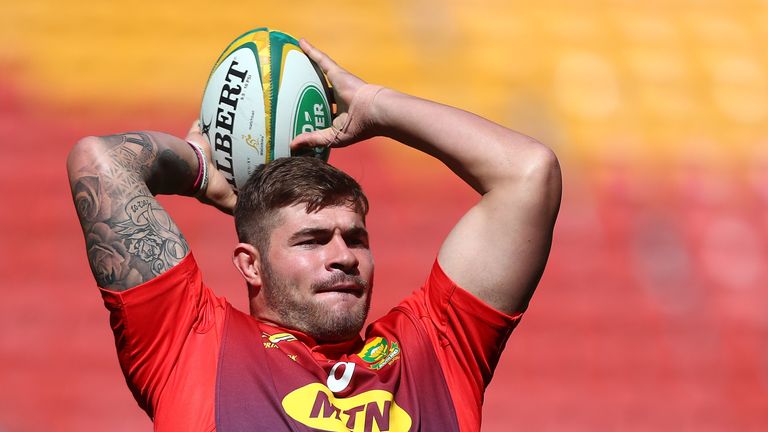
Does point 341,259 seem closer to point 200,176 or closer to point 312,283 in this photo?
point 312,283

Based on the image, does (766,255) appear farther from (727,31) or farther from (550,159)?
(550,159)

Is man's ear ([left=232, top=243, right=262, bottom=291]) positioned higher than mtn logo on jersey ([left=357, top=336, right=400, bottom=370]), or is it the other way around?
man's ear ([left=232, top=243, right=262, bottom=291])

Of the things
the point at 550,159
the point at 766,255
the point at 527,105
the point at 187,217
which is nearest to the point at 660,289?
the point at 766,255

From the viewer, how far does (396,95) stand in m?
1.93

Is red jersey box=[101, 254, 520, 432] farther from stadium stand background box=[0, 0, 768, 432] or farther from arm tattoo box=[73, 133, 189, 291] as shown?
stadium stand background box=[0, 0, 768, 432]

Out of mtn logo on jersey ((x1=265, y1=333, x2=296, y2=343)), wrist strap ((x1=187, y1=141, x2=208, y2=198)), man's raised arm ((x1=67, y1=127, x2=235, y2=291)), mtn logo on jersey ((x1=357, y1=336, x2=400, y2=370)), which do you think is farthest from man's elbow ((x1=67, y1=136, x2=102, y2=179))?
mtn logo on jersey ((x1=357, y1=336, x2=400, y2=370))

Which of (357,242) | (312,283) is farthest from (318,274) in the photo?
(357,242)

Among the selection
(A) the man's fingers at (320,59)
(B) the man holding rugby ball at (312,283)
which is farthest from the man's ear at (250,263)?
(A) the man's fingers at (320,59)

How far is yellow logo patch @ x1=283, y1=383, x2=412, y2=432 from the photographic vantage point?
5.30 ft

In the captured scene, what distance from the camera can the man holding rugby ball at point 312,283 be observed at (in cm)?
165

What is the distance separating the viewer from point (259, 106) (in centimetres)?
192

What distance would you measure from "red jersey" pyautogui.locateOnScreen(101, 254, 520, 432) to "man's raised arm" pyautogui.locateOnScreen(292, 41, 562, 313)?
0.05 metres

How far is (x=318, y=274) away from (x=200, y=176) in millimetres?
326

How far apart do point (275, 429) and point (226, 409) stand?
0.29ft
